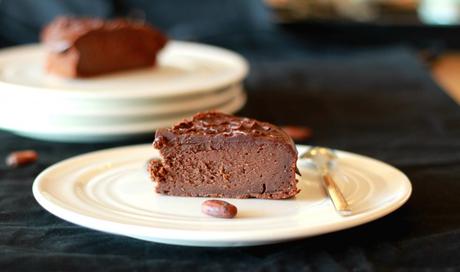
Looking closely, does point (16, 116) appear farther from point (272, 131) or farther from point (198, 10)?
point (198, 10)

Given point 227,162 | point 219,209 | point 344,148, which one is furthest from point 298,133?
point 219,209

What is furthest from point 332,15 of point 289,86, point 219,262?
point 219,262

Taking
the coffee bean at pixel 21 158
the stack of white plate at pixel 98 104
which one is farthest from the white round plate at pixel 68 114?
Answer: the coffee bean at pixel 21 158

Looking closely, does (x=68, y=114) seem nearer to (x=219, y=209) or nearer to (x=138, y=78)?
(x=138, y=78)

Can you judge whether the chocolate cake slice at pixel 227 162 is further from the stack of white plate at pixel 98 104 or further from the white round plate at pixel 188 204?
the stack of white plate at pixel 98 104

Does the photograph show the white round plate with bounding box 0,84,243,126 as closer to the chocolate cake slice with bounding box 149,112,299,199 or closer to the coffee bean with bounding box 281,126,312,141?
the coffee bean with bounding box 281,126,312,141

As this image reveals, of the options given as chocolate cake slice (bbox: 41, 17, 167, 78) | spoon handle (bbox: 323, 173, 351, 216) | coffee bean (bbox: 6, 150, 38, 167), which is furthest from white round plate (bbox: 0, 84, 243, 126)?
spoon handle (bbox: 323, 173, 351, 216)

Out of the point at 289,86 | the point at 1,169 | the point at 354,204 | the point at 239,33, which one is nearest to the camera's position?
the point at 354,204
